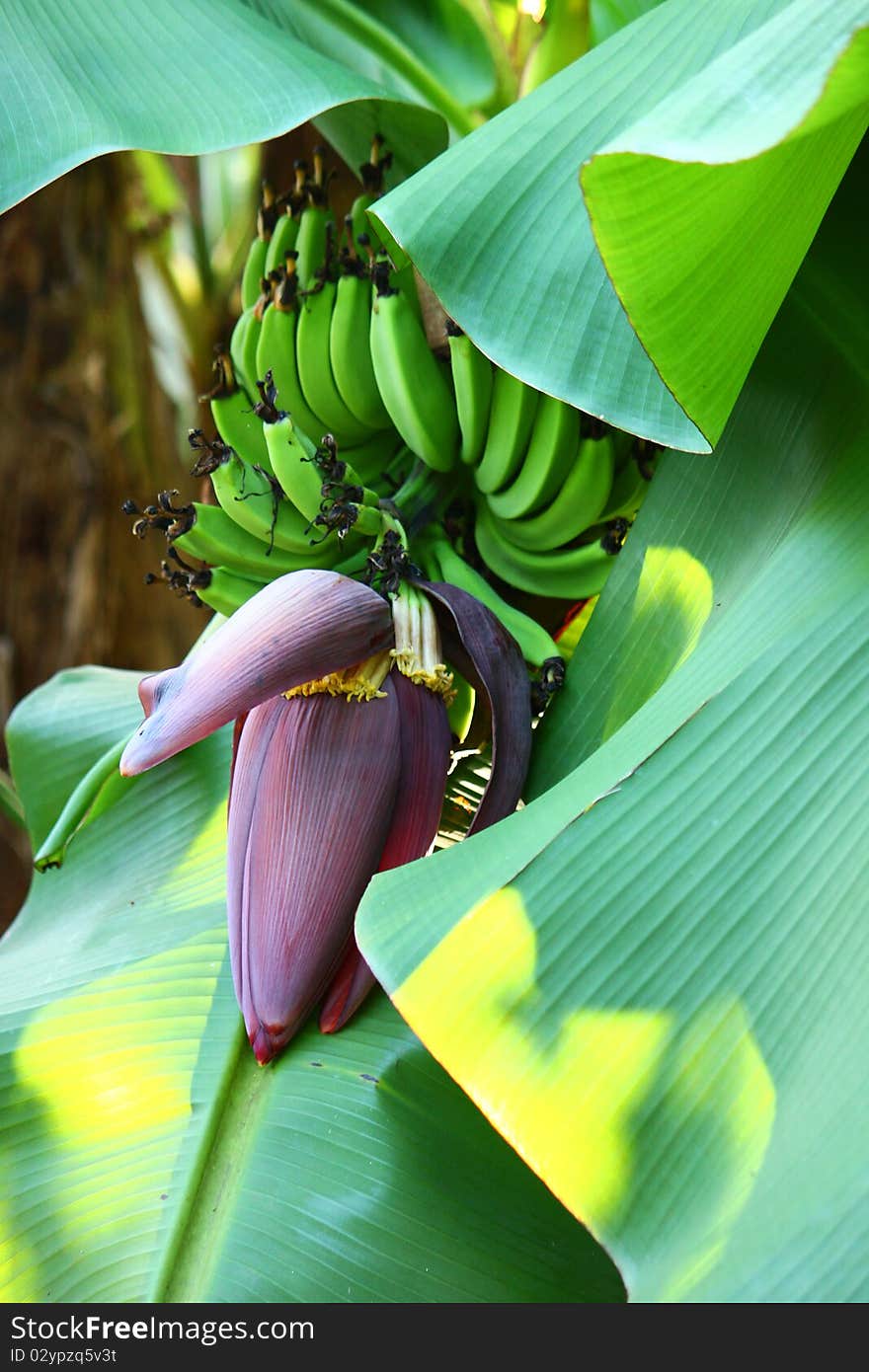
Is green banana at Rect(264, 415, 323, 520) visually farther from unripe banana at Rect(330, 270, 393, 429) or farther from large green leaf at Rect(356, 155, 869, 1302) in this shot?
large green leaf at Rect(356, 155, 869, 1302)

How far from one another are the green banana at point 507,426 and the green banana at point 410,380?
0.03 meters

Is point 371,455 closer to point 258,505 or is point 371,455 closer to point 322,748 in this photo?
point 258,505

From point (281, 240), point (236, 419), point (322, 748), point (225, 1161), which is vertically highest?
point (281, 240)

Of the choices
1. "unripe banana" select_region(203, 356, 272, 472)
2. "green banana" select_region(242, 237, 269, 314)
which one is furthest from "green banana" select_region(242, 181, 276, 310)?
"unripe banana" select_region(203, 356, 272, 472)

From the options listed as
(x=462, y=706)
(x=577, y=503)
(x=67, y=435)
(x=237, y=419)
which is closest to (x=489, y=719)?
(x=462, y=706)

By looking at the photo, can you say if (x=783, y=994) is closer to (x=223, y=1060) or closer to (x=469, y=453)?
(x=223, y=1060)

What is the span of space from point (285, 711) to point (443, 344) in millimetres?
290

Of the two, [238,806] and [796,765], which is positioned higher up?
[796,765]

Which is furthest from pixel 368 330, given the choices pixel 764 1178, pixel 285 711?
pixel 764 1178

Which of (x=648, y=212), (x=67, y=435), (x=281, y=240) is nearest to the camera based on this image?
(x=648, y=212)

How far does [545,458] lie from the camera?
70 cm

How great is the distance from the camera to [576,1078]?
0.43m

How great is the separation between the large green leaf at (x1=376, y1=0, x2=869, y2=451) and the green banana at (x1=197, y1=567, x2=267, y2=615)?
0.29 m

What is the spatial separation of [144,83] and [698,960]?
1.78 ft
